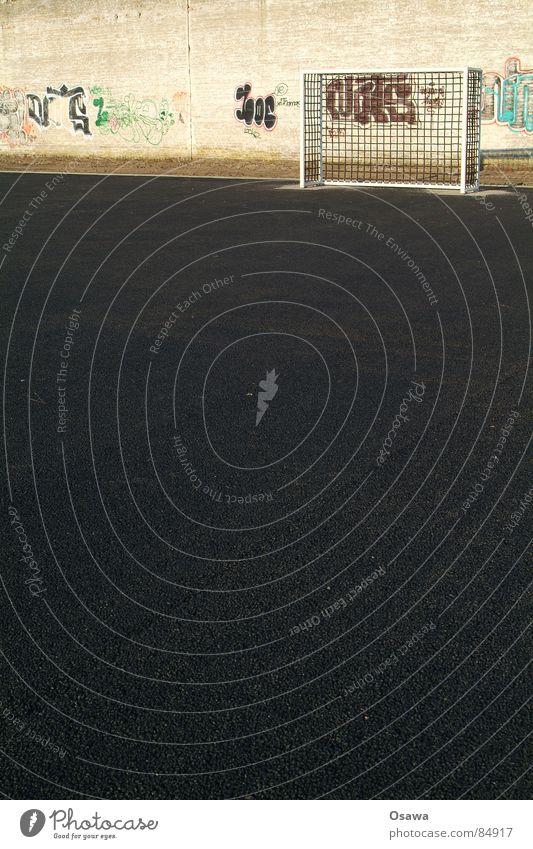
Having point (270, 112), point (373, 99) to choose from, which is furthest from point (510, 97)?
point (270, 112)

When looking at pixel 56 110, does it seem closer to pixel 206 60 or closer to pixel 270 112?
pixel 206 60

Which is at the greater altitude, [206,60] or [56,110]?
[206,60]

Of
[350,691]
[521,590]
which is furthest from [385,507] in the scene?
[350,691]

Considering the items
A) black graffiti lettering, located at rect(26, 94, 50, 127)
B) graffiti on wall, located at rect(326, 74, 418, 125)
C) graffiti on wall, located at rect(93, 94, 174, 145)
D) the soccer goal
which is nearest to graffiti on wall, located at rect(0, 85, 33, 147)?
black graffiti lettering, located at rect(26, 94, 50, 127)

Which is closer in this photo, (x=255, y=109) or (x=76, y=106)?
(x=255, y=109)

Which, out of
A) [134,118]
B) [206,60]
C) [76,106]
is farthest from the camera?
[76,106]

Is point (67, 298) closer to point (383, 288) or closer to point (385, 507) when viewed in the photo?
point (383, 288)

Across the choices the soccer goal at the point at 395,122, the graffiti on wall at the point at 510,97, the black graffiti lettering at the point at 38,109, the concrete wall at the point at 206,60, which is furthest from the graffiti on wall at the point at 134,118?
the graffiti on wall at the point at 510,97

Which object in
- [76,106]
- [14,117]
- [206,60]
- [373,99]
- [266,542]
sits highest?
[206,60]
